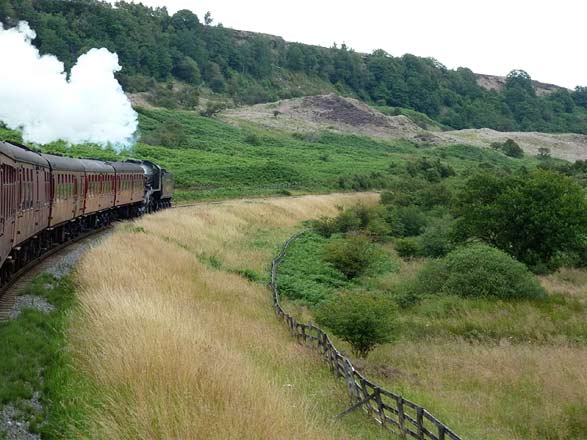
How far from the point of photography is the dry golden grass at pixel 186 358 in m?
7.77

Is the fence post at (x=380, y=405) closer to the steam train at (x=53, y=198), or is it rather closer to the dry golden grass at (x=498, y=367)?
the dry golden grass at (x=498, y=367)

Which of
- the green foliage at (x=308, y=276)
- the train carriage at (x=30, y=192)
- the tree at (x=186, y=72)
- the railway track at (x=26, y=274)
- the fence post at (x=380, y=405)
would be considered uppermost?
the tree at (x=186, y=72)

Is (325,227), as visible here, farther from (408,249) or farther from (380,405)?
(380,405)

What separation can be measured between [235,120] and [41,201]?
102112 millimetres

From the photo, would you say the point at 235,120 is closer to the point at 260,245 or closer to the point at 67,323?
the point at 260,245

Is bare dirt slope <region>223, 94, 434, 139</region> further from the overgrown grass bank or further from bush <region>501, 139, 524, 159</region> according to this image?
the overgrown grass bank

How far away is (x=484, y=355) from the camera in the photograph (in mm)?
17219

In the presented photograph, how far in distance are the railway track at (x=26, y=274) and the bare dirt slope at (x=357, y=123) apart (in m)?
100

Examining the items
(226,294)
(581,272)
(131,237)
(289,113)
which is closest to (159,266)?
(226,294)

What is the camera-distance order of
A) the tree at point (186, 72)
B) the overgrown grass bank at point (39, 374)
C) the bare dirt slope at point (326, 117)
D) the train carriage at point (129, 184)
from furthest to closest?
the tree at point (186, 72), the bare dirt slope at point (326, 117), the train carriage at point (129, 184), the overgrown grass bank at point (39, 374)

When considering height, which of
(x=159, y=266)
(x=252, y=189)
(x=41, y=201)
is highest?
(x=41, y=201)

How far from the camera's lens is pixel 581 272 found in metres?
31.2

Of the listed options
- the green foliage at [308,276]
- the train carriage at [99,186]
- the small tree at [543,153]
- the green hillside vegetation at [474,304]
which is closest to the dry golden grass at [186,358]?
the green foliage at [308,276]

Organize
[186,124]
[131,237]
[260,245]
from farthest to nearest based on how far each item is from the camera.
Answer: [186,124]
[260,245]
[131,237]
